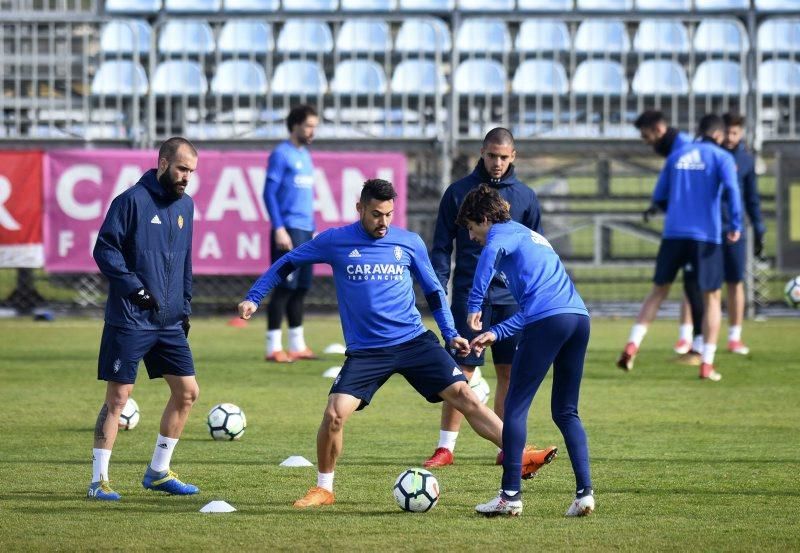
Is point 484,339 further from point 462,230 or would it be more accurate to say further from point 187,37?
point 187,37

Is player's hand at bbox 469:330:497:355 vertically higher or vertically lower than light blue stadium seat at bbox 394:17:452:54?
lower

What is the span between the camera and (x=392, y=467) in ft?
27.7

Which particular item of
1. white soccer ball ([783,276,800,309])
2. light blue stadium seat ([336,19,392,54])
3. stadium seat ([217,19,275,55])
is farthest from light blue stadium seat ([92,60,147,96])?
white soccer ball ([783,276,800,309])

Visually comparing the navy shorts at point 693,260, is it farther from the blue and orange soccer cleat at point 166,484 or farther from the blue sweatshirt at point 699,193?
the blue and orange soccer cleat at point 166,484

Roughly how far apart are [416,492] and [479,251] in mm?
2353

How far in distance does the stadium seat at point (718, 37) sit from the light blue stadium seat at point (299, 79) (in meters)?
5.22

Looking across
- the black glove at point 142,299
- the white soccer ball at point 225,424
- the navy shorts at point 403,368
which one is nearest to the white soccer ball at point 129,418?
the white soccer ball at point 225,424

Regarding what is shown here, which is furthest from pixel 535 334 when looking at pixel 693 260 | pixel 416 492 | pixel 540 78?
pixel 540 78

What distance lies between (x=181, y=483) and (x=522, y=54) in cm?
1331

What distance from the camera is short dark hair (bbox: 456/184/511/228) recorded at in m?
7.04

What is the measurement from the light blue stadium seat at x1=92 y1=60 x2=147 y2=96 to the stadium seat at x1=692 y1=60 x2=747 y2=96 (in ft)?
24.7

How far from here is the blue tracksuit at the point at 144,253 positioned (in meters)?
7.50

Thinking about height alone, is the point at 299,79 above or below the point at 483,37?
below

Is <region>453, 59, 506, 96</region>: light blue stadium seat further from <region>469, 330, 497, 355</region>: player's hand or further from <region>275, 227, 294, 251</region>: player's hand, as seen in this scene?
<region>469, 330, 497, 355</region>: player's hand
